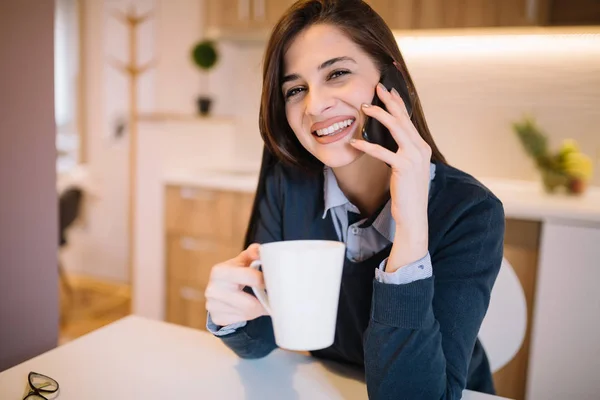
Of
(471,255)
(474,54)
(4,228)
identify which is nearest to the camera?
(471,255)

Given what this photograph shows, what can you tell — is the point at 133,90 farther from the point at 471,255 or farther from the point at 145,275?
the point at 471,255

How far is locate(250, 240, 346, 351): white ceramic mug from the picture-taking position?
1.55 feet

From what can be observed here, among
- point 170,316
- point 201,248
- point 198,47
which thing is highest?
point 198,47

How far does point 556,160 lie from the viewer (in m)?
1.88

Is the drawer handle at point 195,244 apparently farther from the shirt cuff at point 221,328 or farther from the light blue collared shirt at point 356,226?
the shirt cuff at point 221,328

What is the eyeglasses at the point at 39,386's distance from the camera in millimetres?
627

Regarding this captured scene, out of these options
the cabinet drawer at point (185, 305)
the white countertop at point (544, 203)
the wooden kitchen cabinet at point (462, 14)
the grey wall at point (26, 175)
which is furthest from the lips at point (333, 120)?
the cabinet drawer at point (185, 305)

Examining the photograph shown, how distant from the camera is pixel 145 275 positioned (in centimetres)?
256

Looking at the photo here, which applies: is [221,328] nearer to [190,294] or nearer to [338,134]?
[338,134]

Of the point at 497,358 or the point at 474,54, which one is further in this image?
the point at 474,54

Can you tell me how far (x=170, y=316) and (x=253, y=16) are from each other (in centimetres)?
146

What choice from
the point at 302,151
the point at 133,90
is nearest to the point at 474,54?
the point at 302,151

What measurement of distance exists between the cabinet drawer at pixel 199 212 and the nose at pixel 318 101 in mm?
1475

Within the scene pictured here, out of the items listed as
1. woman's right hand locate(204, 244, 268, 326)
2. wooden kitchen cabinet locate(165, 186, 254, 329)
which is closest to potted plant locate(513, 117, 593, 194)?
wooden kitchen cabinet locate(165, 186, 254, 329)
